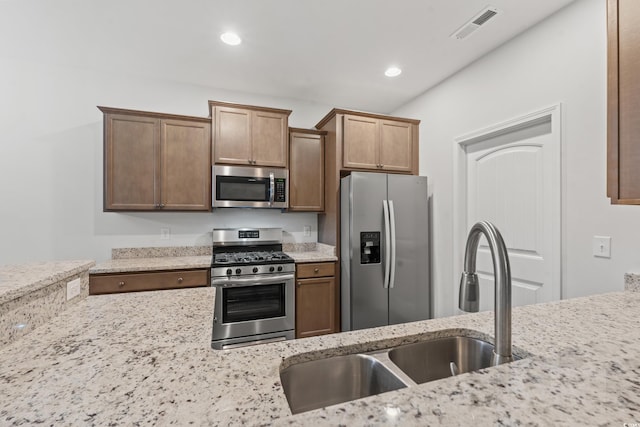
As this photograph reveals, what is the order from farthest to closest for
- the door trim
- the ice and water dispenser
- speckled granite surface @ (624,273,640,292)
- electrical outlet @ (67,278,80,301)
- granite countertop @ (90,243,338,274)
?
the ice and water dispenser
granite countertop @ (90,243,338,274)
the door trim
speckled granite surface @ (624,273,640,292)
electrical outlet @ (67,278,80,301)

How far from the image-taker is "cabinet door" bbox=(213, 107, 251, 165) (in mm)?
2893

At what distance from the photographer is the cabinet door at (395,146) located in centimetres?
318

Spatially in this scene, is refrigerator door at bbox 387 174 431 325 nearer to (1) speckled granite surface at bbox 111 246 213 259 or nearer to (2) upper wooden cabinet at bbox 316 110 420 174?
(2) upper wooden cabinet at bbox 316 110 420 174

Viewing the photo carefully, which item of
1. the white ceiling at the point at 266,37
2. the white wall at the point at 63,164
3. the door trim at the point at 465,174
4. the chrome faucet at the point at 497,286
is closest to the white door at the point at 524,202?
the door trim at the point at 465,174

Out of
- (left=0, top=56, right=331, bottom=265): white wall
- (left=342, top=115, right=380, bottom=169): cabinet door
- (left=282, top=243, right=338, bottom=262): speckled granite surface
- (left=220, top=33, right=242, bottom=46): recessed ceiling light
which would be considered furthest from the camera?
(left=342, top=115, right=380, bottom=169): cabinet door

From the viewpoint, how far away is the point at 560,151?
2.01m

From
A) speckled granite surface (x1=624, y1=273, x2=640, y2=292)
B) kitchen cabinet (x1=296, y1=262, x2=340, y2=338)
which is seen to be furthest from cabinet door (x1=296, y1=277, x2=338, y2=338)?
speckled granite surface (x1=624, y1=273, x2=640, y2=292)

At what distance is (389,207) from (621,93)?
77.6 inches

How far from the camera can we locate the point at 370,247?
2.83 m

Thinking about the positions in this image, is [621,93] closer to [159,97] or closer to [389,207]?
[389,207]

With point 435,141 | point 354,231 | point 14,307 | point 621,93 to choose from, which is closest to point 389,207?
point 354,231

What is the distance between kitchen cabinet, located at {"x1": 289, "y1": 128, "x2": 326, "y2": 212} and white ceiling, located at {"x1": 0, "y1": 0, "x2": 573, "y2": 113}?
565 mm

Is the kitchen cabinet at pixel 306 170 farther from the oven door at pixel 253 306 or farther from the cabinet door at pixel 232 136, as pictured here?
the oven door at pixel 253 306

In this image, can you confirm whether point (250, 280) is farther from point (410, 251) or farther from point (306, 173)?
point (410, 251)
